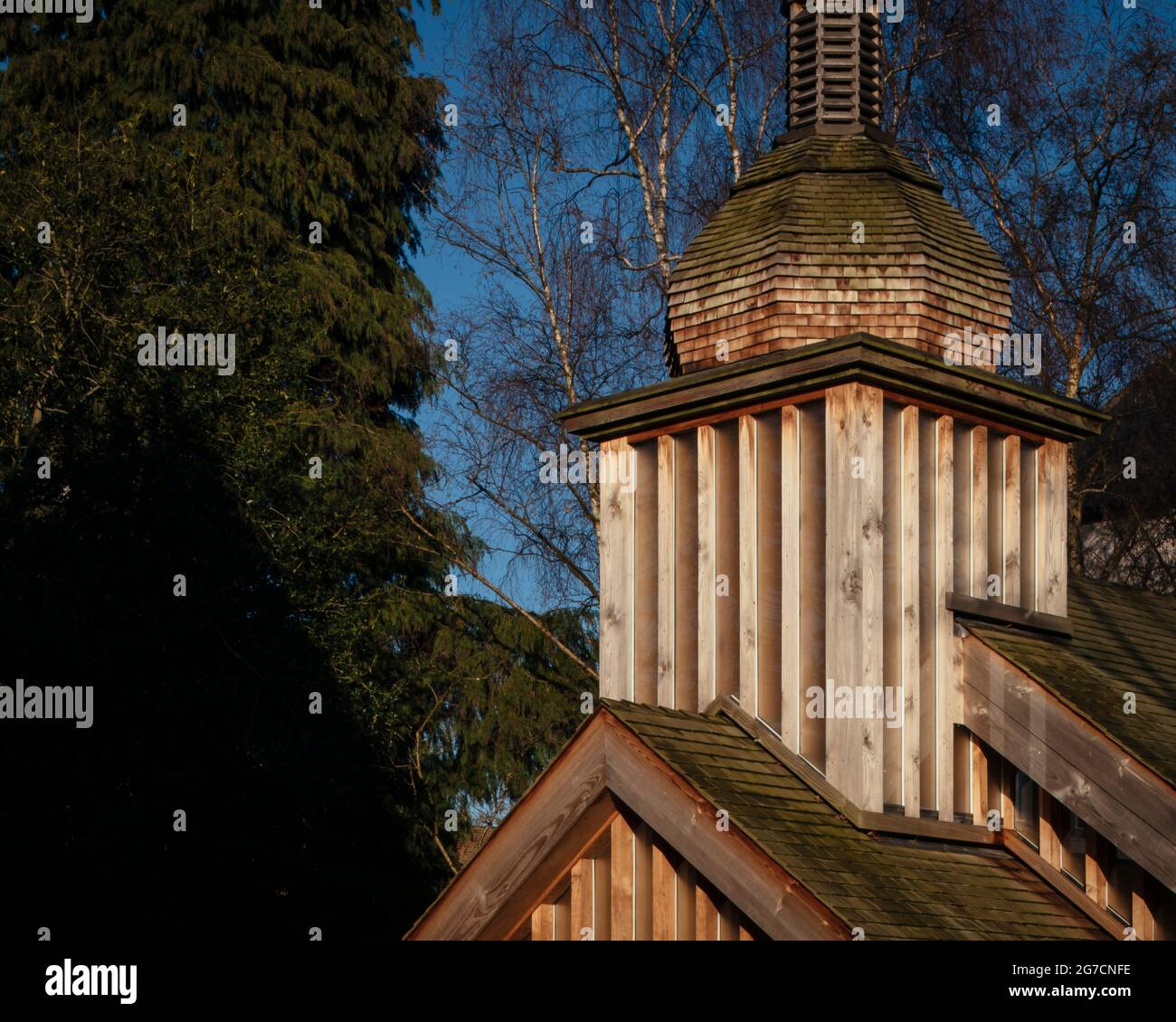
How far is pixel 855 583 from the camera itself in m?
9.94

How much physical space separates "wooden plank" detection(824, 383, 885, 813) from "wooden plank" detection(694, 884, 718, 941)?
1008 millimetres

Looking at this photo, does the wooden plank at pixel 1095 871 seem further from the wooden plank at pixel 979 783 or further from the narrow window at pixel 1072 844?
the wooden plank at pixel 979 783

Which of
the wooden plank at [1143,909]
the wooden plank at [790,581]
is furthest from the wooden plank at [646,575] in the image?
the wooden plank at [1143,909]

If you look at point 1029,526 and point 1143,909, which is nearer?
point 1143,909

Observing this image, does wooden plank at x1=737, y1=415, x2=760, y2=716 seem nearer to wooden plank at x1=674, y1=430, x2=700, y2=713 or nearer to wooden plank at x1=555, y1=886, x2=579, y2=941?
wooden plank at x1=674, y1=430, x2=700, y2=713

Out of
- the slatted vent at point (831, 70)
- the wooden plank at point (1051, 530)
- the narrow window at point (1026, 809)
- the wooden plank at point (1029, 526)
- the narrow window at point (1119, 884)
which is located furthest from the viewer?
the slatted vent at point (831, 70)

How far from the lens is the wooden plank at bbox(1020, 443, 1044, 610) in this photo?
37.5 feet

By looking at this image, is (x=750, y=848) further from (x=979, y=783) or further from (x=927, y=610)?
(x=979, y=783)

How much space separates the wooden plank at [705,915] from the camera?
30.4ft

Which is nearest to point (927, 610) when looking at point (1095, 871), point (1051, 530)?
point (1051, 530)

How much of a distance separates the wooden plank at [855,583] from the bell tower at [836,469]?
1 centimetres

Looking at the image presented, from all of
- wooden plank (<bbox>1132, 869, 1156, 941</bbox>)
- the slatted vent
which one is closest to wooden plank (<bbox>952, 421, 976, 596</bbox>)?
wooden plank (<bbox>1132, 869, 1156, 941</bbox>)

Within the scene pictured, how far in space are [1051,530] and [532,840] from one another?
4292mm
